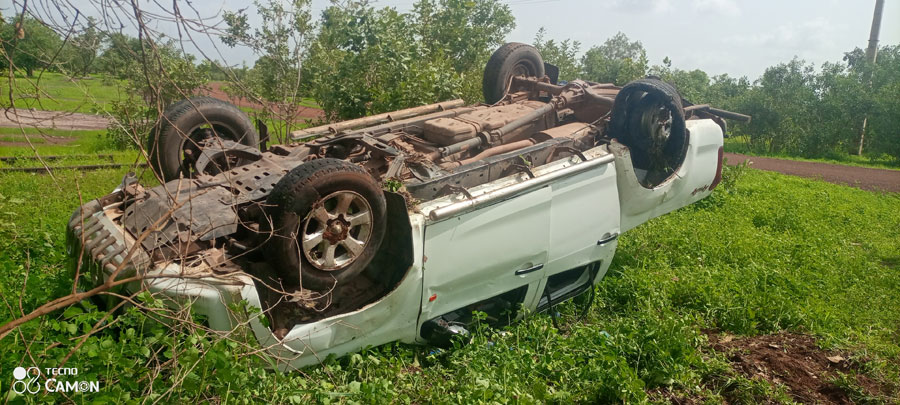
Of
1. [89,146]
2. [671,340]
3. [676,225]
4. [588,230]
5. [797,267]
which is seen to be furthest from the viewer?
[89,146]

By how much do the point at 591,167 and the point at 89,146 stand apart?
39.8ft

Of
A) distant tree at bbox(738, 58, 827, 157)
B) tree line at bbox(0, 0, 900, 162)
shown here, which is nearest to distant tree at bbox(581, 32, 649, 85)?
tree line at bbox(0, 0, 900, 162)

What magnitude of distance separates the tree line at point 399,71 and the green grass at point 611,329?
2.67 feet

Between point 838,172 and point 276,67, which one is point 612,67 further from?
point 276,67

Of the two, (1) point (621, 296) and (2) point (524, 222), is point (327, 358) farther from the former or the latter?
(1) point (621, 296)

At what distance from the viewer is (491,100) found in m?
6.78

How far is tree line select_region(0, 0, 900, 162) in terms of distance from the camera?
2686 mm

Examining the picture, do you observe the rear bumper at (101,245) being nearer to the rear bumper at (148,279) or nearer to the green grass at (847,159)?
the rear bumper at (148,279)

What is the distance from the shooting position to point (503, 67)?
664 cm

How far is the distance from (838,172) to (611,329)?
13.7 meters

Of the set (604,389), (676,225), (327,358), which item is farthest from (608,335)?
(676,225)

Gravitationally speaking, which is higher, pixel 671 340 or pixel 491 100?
pixel 491 100

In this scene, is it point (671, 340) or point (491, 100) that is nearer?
point (671, 340)

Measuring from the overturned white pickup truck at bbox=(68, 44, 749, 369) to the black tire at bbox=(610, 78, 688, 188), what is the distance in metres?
0.01
